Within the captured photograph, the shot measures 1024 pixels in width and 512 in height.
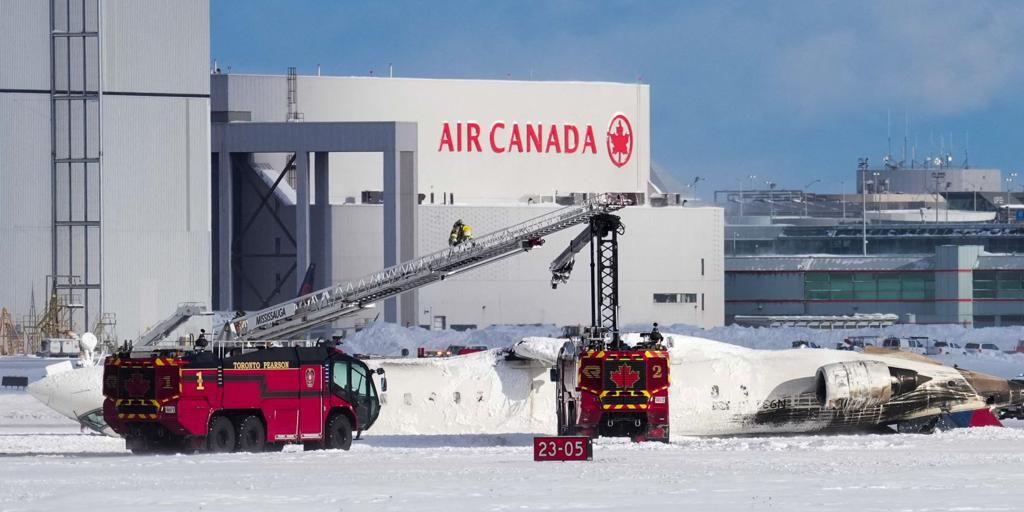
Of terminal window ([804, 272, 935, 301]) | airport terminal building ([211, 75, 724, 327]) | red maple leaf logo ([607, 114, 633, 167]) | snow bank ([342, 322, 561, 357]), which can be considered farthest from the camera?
terminal window ([804, 272, 935, 301])

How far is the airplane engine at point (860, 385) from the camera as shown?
145 feet

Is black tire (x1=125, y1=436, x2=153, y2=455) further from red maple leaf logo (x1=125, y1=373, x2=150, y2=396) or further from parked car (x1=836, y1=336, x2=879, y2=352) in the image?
parked car (x1=836, y1=336, x2=879, y2=352)

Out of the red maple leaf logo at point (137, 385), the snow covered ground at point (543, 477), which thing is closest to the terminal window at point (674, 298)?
the snow covered ground at point (543, 477)

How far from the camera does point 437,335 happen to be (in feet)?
293

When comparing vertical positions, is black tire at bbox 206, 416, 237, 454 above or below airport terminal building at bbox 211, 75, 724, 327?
below

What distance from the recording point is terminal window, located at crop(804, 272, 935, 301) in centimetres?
13988

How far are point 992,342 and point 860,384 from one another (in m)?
56.3

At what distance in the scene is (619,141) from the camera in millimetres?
120625

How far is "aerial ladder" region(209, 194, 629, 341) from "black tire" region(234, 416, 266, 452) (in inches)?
562

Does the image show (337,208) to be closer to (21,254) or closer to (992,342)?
(21,254)

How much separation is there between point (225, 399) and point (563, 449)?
25.2ft

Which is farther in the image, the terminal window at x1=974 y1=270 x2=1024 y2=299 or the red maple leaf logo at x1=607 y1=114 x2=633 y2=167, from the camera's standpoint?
→ the terminal window at x1=974 y1=270 x2=1024 y2=299

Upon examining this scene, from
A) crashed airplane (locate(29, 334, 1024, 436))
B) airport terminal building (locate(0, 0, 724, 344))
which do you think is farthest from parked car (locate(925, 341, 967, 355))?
crashed airplane (locate(29, 334, 1024, 436))

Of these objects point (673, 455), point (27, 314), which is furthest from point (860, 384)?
point (27, 314)
